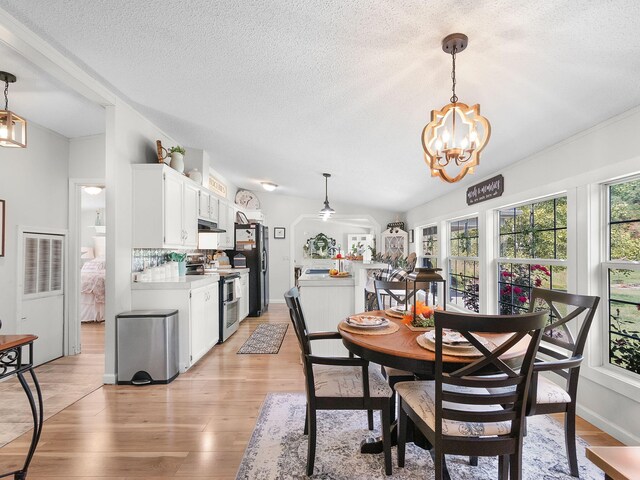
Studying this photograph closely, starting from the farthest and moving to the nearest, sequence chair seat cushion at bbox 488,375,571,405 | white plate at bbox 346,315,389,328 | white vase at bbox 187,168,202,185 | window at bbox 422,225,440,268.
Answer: window at bbox 422,225,440,268 → white vase at bbox 187,168,202,185 → white plate at bbox 346,315,389,328 → chair seat cushion at bbox 488,375,571,405

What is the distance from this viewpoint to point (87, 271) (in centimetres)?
590

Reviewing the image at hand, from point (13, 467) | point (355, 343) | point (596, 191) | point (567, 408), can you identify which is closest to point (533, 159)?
point (596, 191)

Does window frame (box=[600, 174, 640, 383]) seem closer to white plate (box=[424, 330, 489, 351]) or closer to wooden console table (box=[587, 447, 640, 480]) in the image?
white plate (box=[424, 330, 489, 351])

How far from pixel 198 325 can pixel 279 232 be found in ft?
14.8

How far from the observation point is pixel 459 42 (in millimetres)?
1657

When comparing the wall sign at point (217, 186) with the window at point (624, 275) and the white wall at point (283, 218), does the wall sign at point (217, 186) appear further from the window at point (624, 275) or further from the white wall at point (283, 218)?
the window at point (624, 275)

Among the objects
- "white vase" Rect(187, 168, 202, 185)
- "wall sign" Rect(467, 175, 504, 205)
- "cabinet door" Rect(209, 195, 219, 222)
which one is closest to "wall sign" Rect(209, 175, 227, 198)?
"cabinet door" Rect(209, 195, 219, 222)

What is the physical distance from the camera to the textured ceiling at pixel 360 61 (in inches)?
60.4

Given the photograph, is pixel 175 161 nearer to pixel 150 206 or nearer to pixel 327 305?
pixel 150 206

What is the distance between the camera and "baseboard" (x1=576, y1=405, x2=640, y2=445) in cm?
205

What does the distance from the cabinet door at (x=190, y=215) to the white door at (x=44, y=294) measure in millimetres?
1420

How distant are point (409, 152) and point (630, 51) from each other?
1950 millimetres

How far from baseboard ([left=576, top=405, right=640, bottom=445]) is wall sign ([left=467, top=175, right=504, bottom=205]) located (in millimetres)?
2007

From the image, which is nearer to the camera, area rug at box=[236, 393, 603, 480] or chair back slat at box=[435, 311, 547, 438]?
chair back slat at box=[435, 311, 547, 438]
